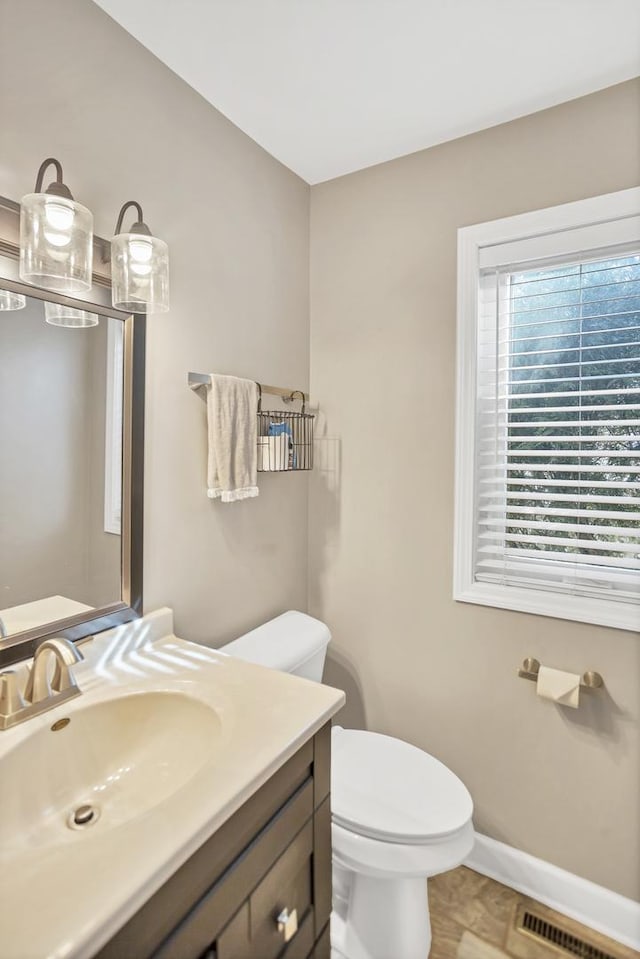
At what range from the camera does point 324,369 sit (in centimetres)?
196

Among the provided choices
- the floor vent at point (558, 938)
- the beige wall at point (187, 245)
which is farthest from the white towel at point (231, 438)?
the floor vent at point (558, 938)

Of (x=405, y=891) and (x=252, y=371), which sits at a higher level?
(x=252, y=371)

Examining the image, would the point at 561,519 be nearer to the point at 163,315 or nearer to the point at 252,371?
the point at 252,371

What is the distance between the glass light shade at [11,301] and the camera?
3.28ft

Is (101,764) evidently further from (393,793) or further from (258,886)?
(393,793)

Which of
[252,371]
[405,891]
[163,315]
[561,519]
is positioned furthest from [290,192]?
[405,891]

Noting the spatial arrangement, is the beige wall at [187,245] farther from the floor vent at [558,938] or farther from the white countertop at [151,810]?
the floor vent at [558,938]

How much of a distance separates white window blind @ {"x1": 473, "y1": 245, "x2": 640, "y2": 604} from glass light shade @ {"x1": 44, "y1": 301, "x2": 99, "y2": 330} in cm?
117

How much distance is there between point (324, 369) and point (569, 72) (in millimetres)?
1130

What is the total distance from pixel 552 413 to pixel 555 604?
599mm

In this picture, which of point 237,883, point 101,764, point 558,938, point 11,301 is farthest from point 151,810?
point 558,938

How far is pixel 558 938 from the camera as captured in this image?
1.42 metres

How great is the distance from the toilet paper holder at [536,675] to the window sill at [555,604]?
147mm

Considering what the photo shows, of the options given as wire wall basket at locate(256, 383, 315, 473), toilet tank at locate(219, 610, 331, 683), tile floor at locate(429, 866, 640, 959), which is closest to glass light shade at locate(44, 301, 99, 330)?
wire wall basket at locate(256, 383, 315, 473)
